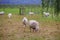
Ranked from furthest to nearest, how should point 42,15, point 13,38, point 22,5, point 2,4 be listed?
point 42,15 < point 22,5 < point 2,4 < point 13,38

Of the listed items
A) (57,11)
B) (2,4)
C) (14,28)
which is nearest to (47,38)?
(57,11)

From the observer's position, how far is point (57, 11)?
107 inches

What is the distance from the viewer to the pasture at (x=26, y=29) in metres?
2.71

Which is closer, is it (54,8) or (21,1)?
(54,8)

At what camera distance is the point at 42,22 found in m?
A: 3.30

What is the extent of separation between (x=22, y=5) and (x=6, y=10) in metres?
0.28

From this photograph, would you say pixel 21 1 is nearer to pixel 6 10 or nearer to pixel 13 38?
pixel 6 10

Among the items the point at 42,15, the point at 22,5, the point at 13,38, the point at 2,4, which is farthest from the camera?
the point at 42,15

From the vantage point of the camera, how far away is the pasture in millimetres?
2709

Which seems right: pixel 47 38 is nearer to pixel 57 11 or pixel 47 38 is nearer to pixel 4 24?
pixel 57 11

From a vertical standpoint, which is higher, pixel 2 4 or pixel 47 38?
pixel 2 4

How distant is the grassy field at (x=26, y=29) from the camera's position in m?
2.71

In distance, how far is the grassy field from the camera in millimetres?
2705

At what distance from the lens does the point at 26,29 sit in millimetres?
3164
